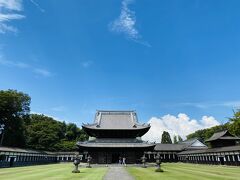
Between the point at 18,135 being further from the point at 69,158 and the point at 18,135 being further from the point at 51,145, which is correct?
the point at 69,158

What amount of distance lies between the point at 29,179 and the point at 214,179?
16.8 metres

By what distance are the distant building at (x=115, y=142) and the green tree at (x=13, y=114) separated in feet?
83.1

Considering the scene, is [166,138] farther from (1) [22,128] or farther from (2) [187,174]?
(2) [187,174]

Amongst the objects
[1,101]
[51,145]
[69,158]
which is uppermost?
[1,101]

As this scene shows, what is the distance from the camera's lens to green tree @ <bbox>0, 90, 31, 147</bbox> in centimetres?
5256

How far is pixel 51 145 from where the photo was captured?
68.2m

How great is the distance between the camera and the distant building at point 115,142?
38.7m

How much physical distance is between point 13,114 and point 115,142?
3415cm

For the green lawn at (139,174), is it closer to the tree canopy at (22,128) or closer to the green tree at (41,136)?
the tree canopy at (22,128)

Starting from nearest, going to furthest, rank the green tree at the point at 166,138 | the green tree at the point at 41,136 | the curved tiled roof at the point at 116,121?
the curved tiled roof at the point at 116,121, the green tree at the point at 41,136, the green tree at the point at 166,138

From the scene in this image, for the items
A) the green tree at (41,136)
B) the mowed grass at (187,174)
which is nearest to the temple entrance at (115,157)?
the mowed grass at (187,174)

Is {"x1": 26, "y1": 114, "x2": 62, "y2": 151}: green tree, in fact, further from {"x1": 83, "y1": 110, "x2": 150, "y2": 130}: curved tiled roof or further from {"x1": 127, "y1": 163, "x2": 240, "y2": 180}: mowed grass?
{"x1": 127, "y1": 163, "x2": 240, "y2": 180}: mowed grass

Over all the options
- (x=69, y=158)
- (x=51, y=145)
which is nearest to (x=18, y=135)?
(x=51, y=145)

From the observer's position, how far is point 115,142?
1594 inches
